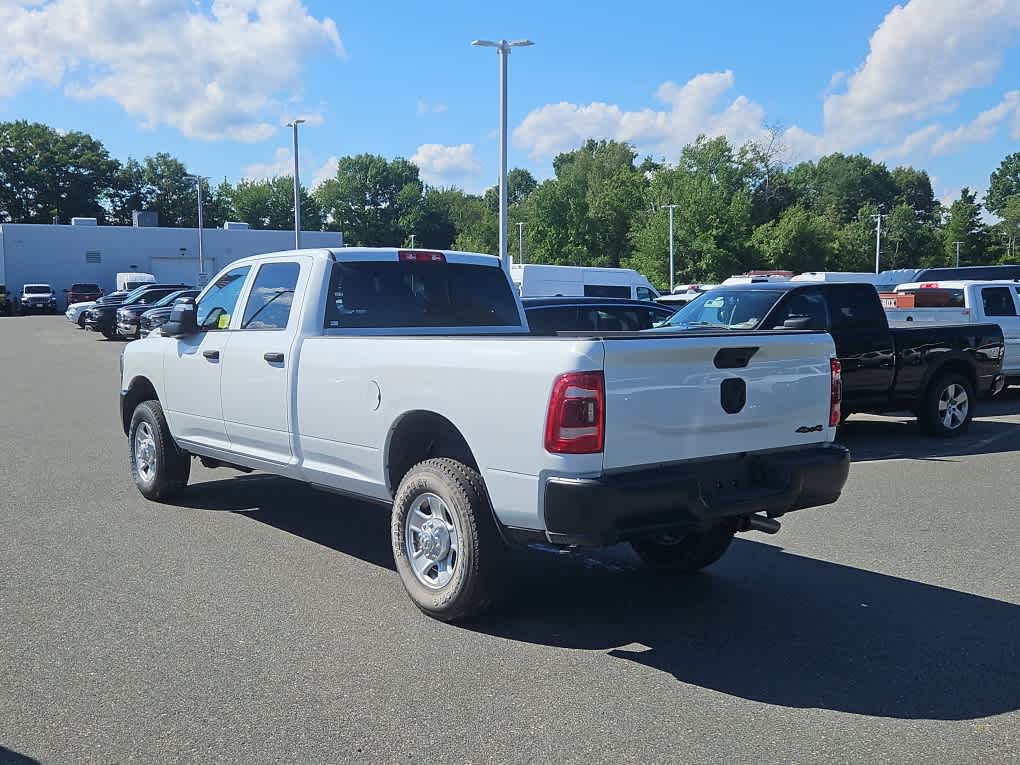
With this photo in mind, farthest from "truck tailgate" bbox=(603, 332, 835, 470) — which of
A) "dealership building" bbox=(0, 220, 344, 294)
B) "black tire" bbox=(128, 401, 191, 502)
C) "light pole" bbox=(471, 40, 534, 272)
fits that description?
"dealership building" bbox=(0, 220, 344, 294)

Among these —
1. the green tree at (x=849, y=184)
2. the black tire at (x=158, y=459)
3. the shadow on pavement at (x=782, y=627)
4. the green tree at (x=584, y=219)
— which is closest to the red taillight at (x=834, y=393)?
the shadow on pavement at (x=782, y=627)

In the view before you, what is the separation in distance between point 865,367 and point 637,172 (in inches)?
3624

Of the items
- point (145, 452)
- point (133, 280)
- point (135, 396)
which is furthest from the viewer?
point (133, 280)

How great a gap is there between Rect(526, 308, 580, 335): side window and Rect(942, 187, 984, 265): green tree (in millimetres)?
99587

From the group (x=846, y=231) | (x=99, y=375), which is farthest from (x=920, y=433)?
(x=846, y=231)

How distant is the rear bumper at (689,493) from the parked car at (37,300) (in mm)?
62605

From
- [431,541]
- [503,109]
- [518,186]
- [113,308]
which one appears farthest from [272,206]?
[431,541]

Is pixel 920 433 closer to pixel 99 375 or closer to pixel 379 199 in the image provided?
pixel 99 375

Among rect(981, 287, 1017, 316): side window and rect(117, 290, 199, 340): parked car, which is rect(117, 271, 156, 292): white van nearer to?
rect(117, 290, 199, 340): parked car

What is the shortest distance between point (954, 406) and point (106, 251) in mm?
68918

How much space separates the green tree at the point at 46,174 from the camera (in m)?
98.7

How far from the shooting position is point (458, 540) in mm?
5043

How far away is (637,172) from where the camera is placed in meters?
101

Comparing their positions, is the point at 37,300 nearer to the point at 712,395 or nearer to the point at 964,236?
the point at 712,395
